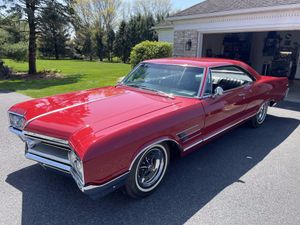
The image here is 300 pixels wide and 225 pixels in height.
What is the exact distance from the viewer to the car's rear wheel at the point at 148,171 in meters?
2.70

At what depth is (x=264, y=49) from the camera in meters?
14.6

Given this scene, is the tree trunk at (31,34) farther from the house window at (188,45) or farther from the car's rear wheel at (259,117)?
the car's rear wheel at (259,117)

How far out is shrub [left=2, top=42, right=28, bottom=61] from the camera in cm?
1311

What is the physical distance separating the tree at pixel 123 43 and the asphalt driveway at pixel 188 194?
102ft

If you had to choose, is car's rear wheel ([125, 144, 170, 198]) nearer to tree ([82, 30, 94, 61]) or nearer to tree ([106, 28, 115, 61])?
tree ([106, 28, 115, 61])

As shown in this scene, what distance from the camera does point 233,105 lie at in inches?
162

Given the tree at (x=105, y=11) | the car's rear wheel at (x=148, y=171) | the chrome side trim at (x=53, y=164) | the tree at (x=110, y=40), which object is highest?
the tree at (x=105, y=11)

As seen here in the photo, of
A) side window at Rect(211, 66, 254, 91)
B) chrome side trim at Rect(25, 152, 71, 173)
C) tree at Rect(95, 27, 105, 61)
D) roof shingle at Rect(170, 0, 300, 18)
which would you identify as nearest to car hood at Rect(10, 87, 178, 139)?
chrome side trim at Rect(25, 152, 71, 173)

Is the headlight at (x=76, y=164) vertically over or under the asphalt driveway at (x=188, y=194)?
over

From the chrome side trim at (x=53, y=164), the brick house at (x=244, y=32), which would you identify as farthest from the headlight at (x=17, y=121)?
the brick house at (x=244, y=32)

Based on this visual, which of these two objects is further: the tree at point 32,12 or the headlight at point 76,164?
the tree at point 32,12

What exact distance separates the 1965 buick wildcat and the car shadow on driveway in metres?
0.24

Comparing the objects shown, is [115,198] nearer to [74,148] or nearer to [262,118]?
[74,148]

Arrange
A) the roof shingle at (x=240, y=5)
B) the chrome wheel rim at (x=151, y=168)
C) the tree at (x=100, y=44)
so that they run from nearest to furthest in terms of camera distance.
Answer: the chrome wheel rim at (x=151, y=168), the roof shingle at (x=240, y=5), the tree at (x=100, y=44)
